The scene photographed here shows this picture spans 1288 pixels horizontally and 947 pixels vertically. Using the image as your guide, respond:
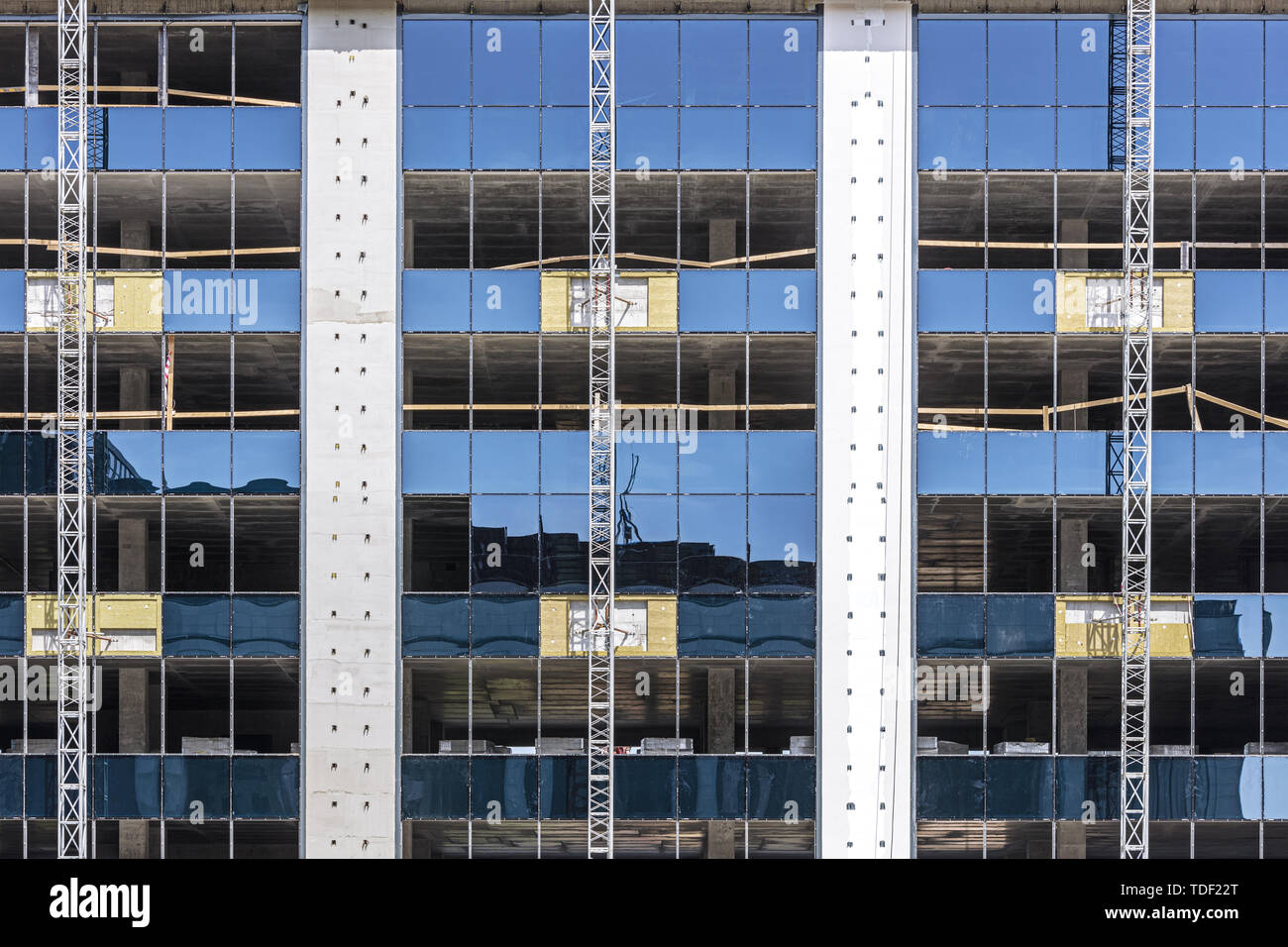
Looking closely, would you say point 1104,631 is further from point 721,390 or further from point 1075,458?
point 721,390

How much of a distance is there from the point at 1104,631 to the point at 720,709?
9.95 m

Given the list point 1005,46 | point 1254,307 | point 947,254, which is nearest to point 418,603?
point 947,254

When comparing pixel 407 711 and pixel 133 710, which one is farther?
pixel 133 710

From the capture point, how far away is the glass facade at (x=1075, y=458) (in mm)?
28891

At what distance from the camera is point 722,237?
3156cm

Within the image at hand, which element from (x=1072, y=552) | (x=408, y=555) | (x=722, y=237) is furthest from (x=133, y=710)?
(x=1072, y=552)

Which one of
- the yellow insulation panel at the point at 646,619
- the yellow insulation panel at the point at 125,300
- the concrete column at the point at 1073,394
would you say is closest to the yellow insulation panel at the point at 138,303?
the yellow insulation panel at the point at 125,300

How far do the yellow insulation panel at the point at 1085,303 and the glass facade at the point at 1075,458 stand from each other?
2.0 inches

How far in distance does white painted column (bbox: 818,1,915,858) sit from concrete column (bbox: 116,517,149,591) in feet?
58.2

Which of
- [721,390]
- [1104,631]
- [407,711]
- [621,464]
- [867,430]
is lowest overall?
[407,711]

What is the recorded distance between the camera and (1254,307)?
2950 cm

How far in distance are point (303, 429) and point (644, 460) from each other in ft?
28.4

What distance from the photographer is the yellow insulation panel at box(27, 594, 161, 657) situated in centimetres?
2938

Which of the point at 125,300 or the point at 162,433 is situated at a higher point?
the point at 125,300
